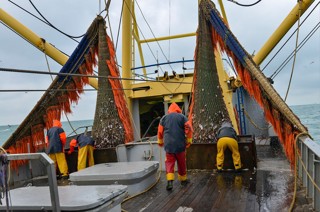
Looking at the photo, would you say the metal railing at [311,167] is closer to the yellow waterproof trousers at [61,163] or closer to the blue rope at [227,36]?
the blue rope at [227,36]

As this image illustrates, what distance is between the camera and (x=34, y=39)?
9.91 m

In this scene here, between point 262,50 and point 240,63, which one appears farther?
point 262,50

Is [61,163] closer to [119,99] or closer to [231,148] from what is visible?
[119,99]

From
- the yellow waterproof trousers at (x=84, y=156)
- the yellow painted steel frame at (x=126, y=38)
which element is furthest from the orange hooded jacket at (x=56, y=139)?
the yellow painted steel frame at (x=126, y=38)

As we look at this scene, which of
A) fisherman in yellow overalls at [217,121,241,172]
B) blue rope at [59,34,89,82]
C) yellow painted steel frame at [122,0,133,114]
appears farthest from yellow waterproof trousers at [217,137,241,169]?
yellow painted steel frame at [122,0,133,114]

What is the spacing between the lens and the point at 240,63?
736 centimetres

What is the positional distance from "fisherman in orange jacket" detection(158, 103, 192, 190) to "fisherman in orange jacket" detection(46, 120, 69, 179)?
9.66 feet

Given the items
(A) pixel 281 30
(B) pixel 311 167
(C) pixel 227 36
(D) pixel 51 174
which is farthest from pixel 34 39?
(B) pixel 311 167

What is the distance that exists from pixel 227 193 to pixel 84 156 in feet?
12.2

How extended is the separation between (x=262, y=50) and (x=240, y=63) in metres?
2.98

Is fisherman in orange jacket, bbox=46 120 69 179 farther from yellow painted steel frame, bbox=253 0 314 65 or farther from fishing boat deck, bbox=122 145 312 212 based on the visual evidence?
yellow painted steel frame, bbox=253 0 314 65

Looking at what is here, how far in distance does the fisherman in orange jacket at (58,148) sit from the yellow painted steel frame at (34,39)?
2464 mm

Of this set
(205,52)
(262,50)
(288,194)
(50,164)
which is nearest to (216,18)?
(205,52)

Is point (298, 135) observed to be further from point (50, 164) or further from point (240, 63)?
point (50, 164)
